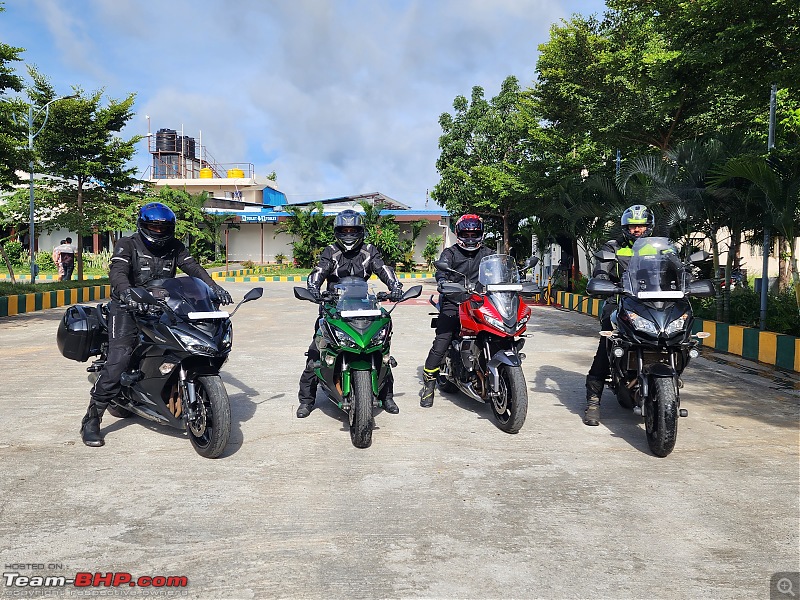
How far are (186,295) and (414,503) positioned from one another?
6.89 ft

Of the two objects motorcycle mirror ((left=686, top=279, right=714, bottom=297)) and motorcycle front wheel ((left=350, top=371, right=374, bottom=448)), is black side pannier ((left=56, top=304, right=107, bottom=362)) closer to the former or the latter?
motorcycle front wheel ((left=350, top=371, right=374, bottom=448))

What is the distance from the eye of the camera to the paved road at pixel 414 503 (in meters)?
3.18

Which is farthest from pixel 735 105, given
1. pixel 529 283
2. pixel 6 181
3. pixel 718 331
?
pixel 6 181

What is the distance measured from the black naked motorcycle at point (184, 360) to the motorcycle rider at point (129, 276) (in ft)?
0.34

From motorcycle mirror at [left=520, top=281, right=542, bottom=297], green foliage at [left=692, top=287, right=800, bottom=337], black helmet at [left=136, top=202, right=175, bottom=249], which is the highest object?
black helmet at [left=136, top=202, right=175, bottom=249]

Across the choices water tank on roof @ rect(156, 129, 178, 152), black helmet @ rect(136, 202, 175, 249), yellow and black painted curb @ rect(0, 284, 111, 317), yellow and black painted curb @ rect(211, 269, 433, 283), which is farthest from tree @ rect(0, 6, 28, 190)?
water tank on roof @ rect(156, 129, 178, 152)

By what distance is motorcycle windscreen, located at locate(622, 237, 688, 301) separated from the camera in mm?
5281

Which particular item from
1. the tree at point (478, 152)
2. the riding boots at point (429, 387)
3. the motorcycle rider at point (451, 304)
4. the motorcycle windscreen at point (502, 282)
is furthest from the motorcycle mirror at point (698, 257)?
the tree at point (478, 152)

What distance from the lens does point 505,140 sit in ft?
106

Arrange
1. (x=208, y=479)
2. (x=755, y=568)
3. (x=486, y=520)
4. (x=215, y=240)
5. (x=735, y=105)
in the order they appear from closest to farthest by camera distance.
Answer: (x=755, y=568) < (x=486, y=520) < (x=208, y=479) < (x=735, y=105) < (x=215, y=240)

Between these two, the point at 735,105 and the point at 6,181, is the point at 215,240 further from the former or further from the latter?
the point at 735,105

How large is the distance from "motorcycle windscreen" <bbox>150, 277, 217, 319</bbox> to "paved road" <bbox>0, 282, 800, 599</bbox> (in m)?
1.07

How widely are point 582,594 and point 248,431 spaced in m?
3.42

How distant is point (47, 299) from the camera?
1747cm
